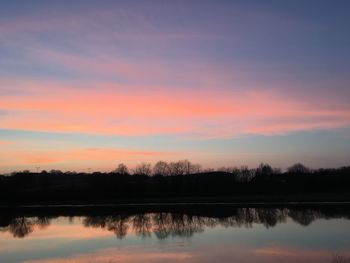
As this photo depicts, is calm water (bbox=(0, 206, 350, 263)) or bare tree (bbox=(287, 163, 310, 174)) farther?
bare tree (bbox=(287, 163, 310, 174))

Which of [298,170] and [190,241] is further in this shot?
[298,170]

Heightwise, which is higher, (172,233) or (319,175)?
(319,175)

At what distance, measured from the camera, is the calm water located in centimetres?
1923

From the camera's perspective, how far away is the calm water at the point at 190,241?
19233 millimetres

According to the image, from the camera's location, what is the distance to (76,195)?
263 ft

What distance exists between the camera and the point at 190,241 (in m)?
23.9

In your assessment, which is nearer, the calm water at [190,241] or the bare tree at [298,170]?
the calm water at [190,241]

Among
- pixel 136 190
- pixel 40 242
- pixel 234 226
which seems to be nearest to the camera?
pixel 40 242

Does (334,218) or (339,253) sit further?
(334,218)

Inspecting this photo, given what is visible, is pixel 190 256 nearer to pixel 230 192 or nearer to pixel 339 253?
pixel 339 253

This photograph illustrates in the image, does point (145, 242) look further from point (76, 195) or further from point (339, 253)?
point (76, 195)

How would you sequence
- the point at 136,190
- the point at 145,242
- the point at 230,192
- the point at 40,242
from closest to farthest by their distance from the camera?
the point at 145,242 < the point at 40,242 < the point at 230,192 < the point at 136,190

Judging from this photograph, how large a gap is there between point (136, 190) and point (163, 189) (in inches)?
187

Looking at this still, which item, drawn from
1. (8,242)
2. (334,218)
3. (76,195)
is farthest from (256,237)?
(76,195)
